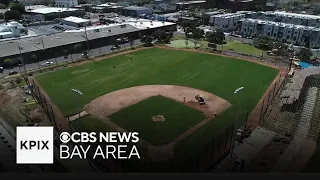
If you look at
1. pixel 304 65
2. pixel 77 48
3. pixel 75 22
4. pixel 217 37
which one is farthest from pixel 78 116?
pixel 75 22

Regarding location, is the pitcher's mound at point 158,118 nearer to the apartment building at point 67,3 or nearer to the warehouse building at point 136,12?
the warehouse building at point 136,12

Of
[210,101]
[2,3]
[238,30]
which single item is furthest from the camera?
[2,3]

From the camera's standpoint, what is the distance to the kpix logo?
25.0 metres

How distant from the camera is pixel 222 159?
95.7 ft

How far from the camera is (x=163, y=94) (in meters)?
44.2

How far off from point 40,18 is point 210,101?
80499 mm

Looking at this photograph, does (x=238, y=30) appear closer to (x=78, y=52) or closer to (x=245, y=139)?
(x=78, y=52)

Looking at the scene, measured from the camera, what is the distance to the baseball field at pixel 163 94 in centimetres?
3475

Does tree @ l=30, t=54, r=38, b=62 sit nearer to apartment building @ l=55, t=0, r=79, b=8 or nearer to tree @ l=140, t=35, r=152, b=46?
tree @ l=140, t=35, r=152, b=46

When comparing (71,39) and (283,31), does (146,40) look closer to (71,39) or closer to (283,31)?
(71,39)

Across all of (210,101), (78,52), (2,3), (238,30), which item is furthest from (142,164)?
(2,3)

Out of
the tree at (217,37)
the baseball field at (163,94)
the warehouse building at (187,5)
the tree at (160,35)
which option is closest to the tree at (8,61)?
the baseball field at (163,94)

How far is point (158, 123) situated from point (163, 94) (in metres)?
9.24

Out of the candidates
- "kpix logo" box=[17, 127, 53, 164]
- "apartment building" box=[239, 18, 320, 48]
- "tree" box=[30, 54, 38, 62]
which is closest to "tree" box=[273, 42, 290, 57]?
"apartment building" box=[239, 18, 320, 48]
